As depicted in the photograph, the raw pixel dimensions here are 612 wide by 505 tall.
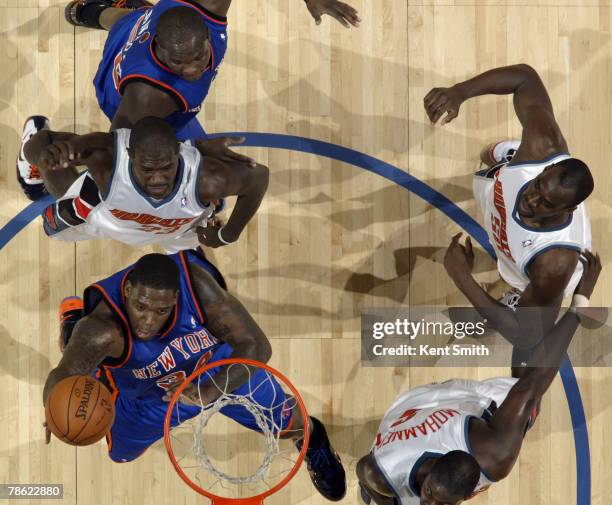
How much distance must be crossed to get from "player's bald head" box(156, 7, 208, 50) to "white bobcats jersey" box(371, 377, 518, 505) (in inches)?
74.9

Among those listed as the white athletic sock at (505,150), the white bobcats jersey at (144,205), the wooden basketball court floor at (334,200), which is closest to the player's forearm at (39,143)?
the white bobcats jersey at (144,205)

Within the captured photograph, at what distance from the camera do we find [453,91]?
3520 mm

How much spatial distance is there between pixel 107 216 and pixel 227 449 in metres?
1.48

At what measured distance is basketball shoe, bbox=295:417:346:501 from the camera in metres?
3.97

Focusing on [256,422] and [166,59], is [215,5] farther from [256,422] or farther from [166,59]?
[256,422]

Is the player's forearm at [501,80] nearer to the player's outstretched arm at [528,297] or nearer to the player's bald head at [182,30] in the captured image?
the player's outstretched arm at [528,297]

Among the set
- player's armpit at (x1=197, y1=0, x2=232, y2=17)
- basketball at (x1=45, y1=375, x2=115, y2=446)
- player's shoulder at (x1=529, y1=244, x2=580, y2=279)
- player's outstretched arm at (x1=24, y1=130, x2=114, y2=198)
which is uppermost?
player's armpit at (x1=197, y1=0, x2=232, y2=17)

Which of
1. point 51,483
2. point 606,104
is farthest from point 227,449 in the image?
point 606,104

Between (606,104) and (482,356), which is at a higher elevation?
(606,104)

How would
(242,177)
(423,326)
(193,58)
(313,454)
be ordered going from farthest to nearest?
(423,326), (313,454), (242,177), (193,58)

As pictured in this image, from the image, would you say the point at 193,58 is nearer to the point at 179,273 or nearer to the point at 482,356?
the point at 179,273

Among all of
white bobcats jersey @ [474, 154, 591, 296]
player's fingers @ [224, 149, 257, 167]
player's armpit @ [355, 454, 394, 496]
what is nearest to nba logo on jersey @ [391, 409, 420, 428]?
player's armpit @ [355, 454, 394, 496]

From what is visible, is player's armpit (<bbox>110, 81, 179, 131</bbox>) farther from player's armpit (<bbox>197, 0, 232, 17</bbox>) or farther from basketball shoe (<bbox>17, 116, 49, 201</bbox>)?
basketball shoe (<bbox>17, 116, 49, 201</bbox>)

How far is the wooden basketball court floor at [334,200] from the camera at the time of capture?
4.18 m
